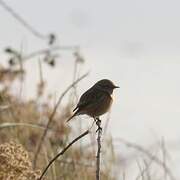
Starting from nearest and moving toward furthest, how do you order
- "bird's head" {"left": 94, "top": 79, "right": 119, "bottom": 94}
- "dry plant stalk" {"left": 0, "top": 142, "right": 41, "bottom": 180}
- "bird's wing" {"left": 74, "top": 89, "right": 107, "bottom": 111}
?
"dry plant stalk" {"left": 0, "top": 142, "right": 41, "bottom": 180}
"bird's wing" {"left": 74, "top": 89, "right": 107, "bottom": 111}
"bird's head" {"left": 94, "top": 79, "right": 119, "bottom": 94}

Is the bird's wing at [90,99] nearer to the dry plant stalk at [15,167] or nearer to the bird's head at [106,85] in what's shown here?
the bird's head at [106,85]

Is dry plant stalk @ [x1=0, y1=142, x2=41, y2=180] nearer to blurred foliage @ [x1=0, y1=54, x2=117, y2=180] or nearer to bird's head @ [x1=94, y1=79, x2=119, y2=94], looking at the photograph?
blurred foliage @ [x1=0, y1=54, x2=117, y2=180]

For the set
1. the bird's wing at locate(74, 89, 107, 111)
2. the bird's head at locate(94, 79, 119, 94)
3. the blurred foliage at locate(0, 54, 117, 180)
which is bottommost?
the blurred foliage at locate(0, 54, 117, 180)

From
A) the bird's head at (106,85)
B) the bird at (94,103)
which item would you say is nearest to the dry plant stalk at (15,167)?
the bird at (94,103)

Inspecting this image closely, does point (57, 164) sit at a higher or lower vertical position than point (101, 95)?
lower

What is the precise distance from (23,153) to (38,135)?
3.93m

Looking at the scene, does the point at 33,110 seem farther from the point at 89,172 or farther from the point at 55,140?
the point at 89,172

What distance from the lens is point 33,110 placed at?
23.8 feet

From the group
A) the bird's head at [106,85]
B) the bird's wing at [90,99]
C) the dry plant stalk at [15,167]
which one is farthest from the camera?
the bird's head at [106,85]

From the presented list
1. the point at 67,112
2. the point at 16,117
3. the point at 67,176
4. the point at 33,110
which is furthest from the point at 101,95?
the point at 33,110

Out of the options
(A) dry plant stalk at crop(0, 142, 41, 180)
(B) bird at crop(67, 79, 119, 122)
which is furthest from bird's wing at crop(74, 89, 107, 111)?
(A) dry plant stalk at crop(0, 142, 41, 180)

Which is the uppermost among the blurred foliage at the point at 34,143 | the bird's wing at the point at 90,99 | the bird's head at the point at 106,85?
the bird's head at the point at 106,85

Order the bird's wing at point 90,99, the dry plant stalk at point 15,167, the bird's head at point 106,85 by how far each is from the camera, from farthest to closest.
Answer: the bird's head at point 106,85 → the bird's wing at point 90,99 → the dry plant stalk at point 15,167

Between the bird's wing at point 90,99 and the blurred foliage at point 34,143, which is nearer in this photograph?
the blurred foliage at point 34,143
